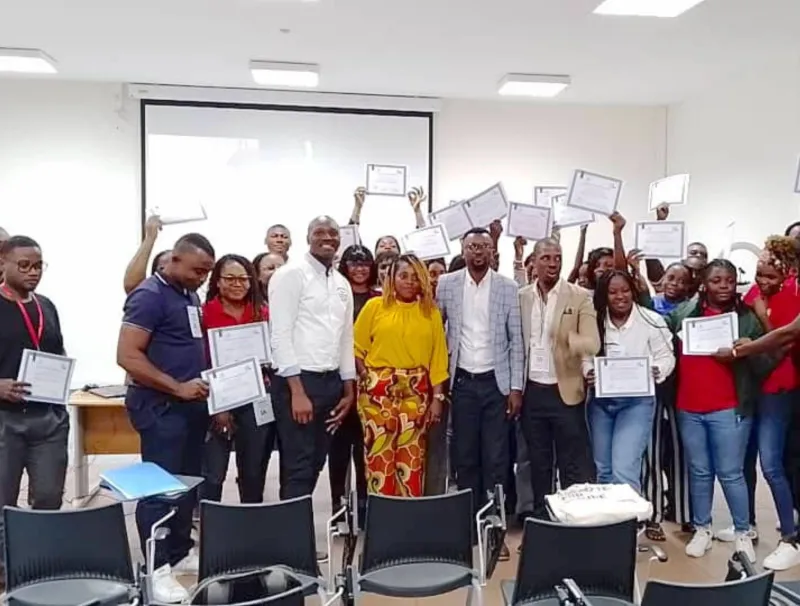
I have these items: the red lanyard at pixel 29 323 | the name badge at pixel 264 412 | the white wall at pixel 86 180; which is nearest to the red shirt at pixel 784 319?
the name badge at pixel 264 412

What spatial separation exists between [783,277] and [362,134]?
4949mm

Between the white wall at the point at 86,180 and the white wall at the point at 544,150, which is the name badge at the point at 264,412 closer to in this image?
the white wall at the point at 86,180

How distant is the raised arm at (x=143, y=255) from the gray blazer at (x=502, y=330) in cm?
152

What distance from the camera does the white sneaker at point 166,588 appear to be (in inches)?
127

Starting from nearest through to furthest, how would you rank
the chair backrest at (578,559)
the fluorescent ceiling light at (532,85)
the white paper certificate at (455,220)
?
1. the chair backrest at (578,559)
2. the white paper certificate at (455,220)
3. the fluorescent ceiling light at (532,85)

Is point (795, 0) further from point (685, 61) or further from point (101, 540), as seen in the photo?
point (101, 540)

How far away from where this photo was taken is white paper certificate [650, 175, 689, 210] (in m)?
4.97

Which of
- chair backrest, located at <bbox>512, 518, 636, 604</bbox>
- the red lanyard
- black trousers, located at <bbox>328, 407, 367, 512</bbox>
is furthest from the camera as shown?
black trousers, located at <bbox>328, 407, 367, 512</bbox>

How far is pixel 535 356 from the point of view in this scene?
3908 millimetres

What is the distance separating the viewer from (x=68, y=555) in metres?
2.38

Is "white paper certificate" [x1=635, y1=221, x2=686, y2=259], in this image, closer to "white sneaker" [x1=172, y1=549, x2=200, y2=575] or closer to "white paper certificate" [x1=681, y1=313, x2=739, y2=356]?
"white paper certificate" [x1=681, y1=313, x2=739, y2=356]

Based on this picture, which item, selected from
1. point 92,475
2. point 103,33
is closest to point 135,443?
point 92,475

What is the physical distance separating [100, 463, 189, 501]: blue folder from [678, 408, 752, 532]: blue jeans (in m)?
2.51

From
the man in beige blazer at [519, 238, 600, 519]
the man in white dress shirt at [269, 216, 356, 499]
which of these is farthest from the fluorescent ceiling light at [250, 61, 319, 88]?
the man in beige blazer at [519, 238, 600, 519]
